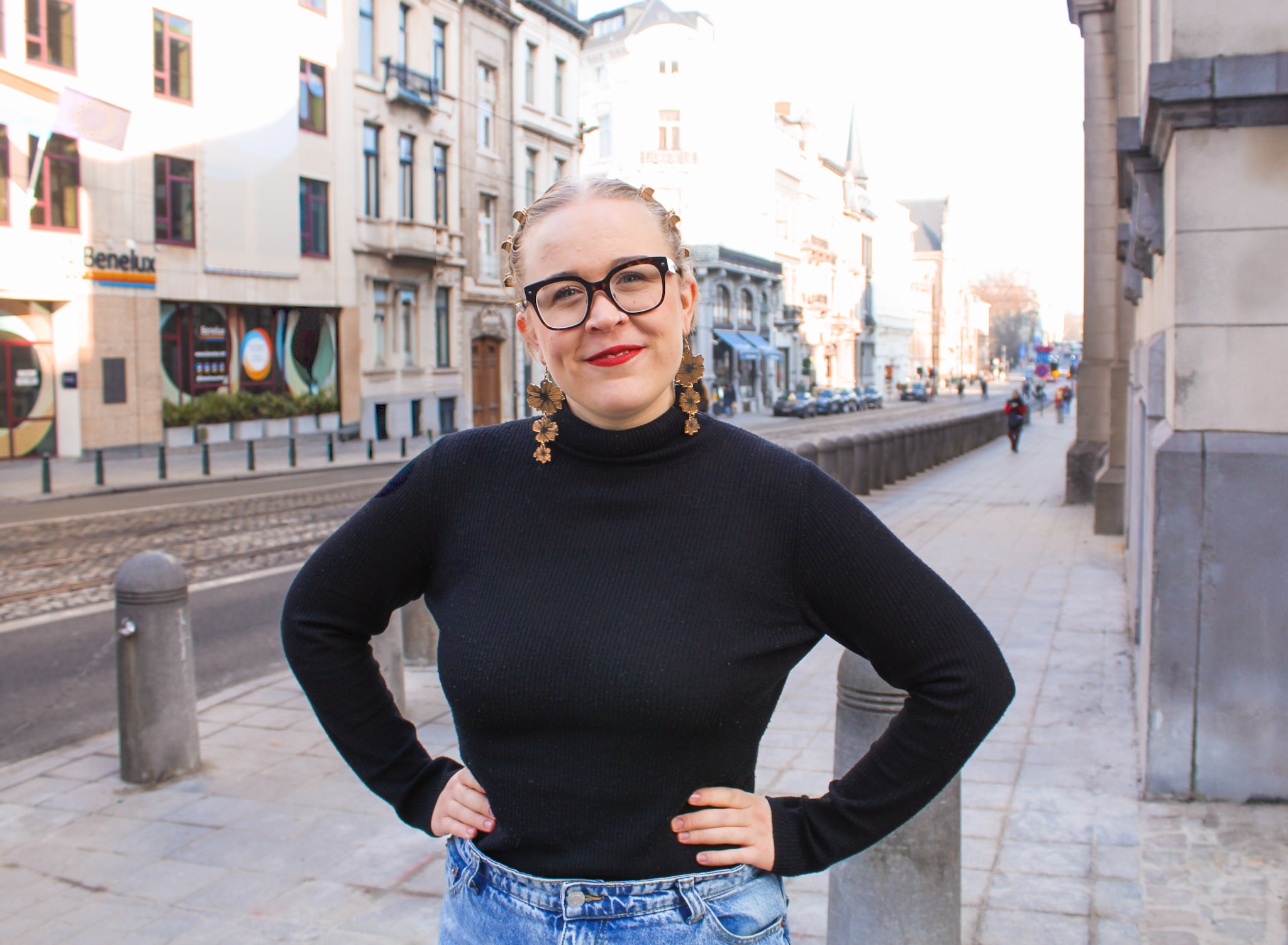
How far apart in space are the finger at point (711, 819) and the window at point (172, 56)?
26842mm

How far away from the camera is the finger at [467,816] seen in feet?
6.30

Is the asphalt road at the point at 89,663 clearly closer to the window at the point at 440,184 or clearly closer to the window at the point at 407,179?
the window at the point at 407,179

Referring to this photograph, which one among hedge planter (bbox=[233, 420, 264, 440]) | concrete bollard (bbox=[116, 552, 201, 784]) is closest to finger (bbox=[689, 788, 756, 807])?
concrete bollard (bbox=[116, 552, 201, 784])

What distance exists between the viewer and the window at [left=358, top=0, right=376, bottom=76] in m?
31.7

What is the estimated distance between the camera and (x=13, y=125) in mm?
21688

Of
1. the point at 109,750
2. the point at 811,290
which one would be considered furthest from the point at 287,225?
the point at 811,290

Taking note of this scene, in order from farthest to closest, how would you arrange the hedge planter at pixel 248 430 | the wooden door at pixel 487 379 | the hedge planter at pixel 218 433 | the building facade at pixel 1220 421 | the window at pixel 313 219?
the wooden door at pixel 487 379
the window at pixel 313 219
the hedge planter at pixel 248 430
the hedge planter at pixel 218 433
the building facade at pixel 1220 421

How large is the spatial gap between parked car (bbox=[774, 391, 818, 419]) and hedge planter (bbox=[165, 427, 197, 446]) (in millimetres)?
31549

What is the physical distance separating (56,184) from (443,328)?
14391 mm

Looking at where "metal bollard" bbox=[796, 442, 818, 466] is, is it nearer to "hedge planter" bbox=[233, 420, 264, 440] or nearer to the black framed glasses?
the black framed glasses

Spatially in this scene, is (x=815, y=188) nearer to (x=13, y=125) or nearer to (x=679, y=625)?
(x=13, y=125)

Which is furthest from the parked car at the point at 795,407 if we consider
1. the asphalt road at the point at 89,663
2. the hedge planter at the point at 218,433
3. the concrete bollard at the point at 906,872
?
the concrete bollard at the point at 906,872

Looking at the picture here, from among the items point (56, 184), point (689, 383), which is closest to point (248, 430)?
point (56, 184)

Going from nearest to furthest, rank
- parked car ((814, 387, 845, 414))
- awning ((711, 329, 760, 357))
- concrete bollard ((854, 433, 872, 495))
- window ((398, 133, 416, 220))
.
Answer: concrete bollard ((854, 433, 872, 495)), window ((398, 133, 416, 220)), awning ((711, 329, 760, 357)), parked car ((814, 387, 845, 414))
